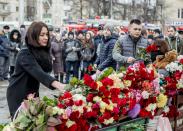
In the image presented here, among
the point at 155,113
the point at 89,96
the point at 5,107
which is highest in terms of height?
the point at 89,96

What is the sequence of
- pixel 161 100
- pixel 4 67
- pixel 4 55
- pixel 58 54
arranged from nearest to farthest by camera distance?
pixel 161 100 < pixel 58 54 < pixel 4 55 < pixel 4 67

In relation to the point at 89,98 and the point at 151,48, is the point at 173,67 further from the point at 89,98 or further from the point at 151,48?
the point at 89,98

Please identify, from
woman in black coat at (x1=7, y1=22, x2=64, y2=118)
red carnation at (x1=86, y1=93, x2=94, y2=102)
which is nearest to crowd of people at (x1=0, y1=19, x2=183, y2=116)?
woman in black coat at (x1=7, y1=22, x2=64, y2=118)

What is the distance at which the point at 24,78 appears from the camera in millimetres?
4645

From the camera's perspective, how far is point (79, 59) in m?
14.1

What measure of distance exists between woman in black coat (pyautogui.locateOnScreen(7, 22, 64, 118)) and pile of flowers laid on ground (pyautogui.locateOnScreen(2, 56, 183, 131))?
0.38 m

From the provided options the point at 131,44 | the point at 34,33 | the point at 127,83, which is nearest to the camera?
the point at 34,33

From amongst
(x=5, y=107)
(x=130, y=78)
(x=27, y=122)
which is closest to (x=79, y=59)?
(x=5, y=107)

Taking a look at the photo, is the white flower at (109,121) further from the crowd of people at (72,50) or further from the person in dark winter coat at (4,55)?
the person in dark winter coat at (4,55)

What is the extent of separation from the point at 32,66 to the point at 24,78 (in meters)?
0.19

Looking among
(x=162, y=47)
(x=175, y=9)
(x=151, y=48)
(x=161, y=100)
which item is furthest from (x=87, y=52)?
(x=175, y=9)

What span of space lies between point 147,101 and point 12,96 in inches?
49.5

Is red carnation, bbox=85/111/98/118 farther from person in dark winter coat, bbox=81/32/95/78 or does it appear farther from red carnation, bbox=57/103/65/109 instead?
person in dark winter coat, bbox=81/32/95/78

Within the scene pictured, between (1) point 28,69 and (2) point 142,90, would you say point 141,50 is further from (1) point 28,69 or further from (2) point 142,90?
(1) point 28,69
